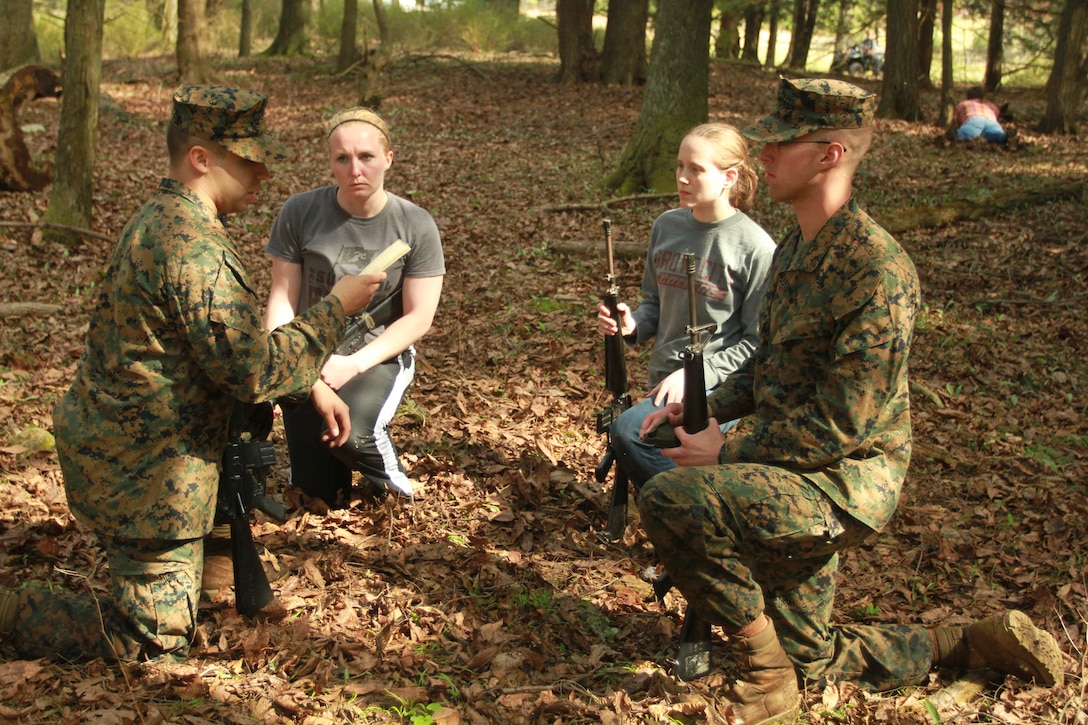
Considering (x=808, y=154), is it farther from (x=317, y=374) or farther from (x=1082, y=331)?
(x=1082, y=331)

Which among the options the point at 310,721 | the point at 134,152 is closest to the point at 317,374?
the point at 310,721

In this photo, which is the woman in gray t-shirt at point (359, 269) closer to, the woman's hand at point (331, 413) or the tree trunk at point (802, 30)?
the woman's hand at point (331, 413)

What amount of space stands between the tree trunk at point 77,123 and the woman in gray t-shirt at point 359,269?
238 inches

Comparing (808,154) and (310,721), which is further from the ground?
(808,154)

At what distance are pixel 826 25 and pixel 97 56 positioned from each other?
26898 millimetres

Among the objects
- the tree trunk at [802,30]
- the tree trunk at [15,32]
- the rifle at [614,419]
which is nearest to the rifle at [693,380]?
the rifle at [614,419]

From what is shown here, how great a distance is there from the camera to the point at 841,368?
3162 millimetres

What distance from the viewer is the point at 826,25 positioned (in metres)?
30.7

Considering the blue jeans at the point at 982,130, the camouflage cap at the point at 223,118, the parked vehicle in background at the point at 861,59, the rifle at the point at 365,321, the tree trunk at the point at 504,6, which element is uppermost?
the tree trunk at the point at 504,6

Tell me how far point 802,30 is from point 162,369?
27707 mm

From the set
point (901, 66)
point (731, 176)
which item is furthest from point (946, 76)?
point (731, 176)

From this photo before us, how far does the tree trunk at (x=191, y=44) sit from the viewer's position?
18.0 m

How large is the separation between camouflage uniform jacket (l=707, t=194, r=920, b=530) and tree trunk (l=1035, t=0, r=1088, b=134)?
1649 centimetres

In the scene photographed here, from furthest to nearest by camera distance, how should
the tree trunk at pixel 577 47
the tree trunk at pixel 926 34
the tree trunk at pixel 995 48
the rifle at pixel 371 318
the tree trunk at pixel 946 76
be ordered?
the tree trunk at pixel 995 48 → the tree trunk at pixel 926 34 → the tree trunk at pixel 577 47 → the tree trunk at pixel 946 76 → the rifle at pixel 371 318
